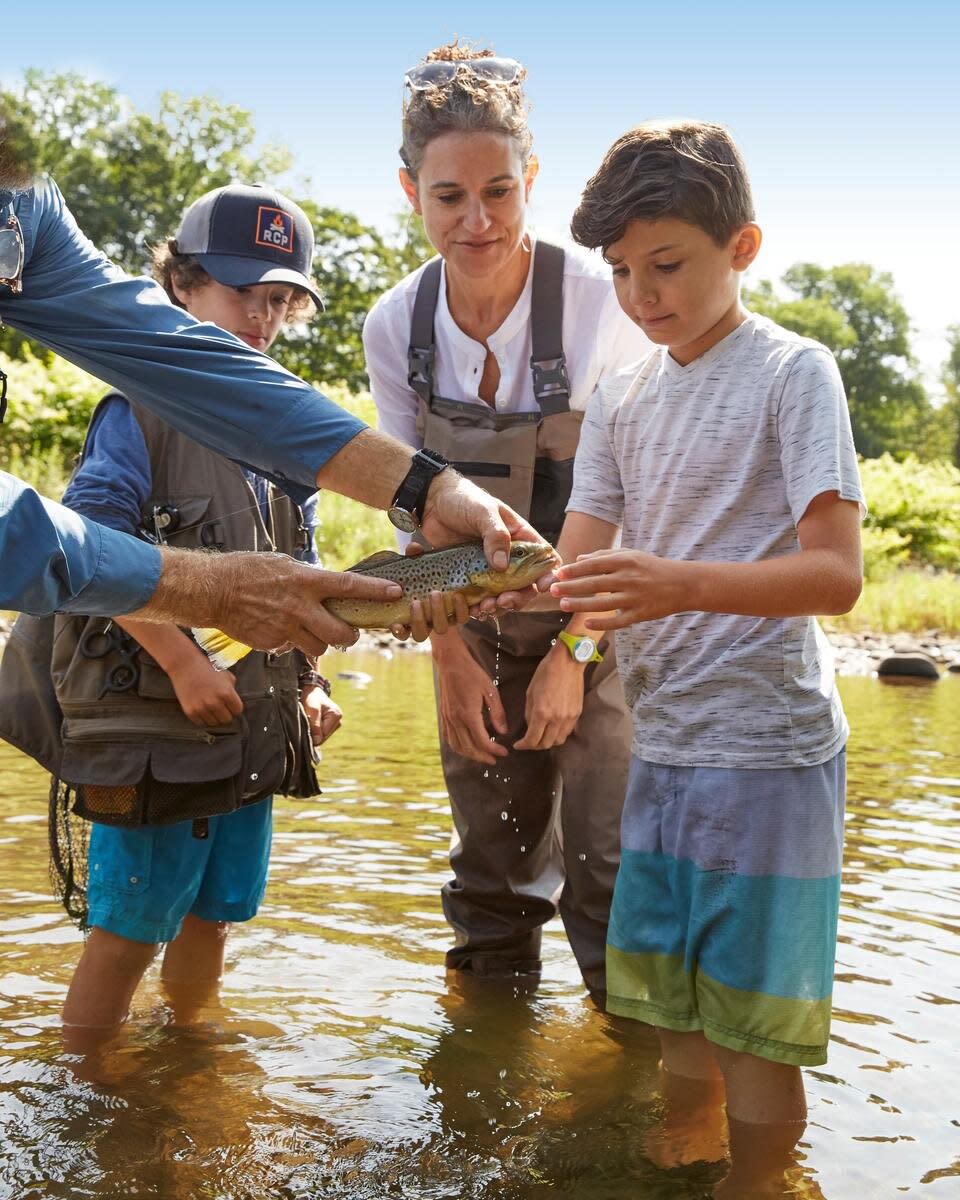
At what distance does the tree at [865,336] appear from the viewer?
255 feet

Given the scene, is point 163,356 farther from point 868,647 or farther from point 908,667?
point 868,647

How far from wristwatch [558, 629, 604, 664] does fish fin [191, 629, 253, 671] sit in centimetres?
92

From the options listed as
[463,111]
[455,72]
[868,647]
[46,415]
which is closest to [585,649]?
[463,111]

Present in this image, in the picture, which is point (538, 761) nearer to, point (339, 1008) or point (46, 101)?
point (339, 1008)

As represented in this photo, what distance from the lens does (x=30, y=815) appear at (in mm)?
7250

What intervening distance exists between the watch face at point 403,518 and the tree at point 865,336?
2849 inches

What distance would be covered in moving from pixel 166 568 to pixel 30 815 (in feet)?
14.7

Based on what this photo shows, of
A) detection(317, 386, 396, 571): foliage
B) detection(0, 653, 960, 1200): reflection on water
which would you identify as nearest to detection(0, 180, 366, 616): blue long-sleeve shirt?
detection(0, 653, 960, 1200): reflection on water

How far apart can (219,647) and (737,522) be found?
143cm

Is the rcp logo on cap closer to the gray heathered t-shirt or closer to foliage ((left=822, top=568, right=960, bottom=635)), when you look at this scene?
the gray heathered t-shirt

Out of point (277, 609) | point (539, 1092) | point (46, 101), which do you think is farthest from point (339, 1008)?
point (46, 101)

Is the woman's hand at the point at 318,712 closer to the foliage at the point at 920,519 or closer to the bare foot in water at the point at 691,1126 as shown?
the bare foot in water at the point at 691,1126

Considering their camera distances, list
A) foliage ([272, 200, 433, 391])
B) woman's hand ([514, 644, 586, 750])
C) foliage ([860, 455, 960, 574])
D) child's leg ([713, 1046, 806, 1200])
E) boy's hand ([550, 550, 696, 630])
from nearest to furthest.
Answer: boy's hand ([550, 550, 696, 630]) → child's leg ([713, 1046, 806, 1200]) → woman's hand ([514, 644, 586, 750]) → foliage ([860, 455, 960, 574]) → foliage ([272, 200, 433, 391])

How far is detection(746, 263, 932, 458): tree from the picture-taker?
77625 mm
